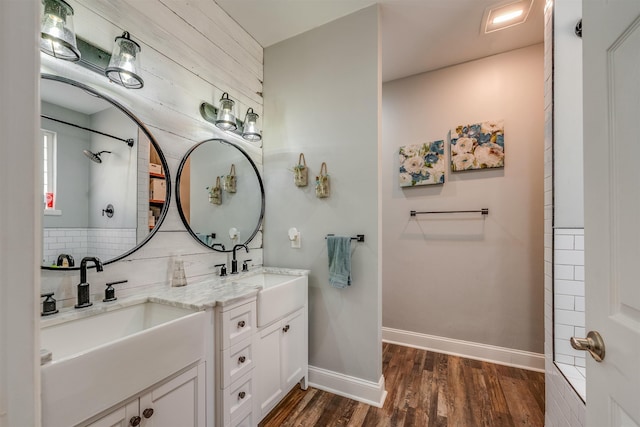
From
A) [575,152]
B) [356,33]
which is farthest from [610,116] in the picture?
[356,33]

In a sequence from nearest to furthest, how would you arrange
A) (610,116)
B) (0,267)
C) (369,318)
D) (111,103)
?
(0,267) < (610,116) < (111,103) < (369,318)

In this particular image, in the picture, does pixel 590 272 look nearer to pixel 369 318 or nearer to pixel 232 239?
pixel 369 318

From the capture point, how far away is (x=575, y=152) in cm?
143

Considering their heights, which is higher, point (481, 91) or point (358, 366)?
point (481, 91)

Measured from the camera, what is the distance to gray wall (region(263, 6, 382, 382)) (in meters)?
1.87

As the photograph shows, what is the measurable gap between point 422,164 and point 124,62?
238 cm

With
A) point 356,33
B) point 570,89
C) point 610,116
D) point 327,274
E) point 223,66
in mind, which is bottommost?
point 327,274

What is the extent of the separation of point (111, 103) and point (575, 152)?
2.44 metres

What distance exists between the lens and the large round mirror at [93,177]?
113 cm

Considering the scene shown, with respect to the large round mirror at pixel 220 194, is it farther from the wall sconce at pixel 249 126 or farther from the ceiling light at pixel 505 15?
the ceiling light at pixel 505 15

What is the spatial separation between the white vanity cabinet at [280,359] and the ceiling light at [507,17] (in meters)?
2.62

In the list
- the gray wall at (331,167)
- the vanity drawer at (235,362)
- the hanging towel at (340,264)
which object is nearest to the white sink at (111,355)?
the vanity drawer at (235,362)

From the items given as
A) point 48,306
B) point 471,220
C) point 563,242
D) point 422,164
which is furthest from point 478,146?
point 48,306

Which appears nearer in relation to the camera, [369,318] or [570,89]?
[570,89]
